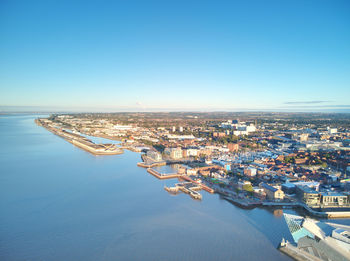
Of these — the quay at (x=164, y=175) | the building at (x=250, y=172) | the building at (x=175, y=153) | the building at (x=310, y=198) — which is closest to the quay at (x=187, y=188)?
the quay at (x=164, y=175)

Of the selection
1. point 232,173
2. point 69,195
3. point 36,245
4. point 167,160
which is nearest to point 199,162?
point 167,160

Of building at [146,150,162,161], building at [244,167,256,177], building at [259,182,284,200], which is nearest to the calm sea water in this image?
building at [259,182,284,200]

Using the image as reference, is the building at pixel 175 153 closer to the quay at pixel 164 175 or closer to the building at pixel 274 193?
the quay at pixel 164 175

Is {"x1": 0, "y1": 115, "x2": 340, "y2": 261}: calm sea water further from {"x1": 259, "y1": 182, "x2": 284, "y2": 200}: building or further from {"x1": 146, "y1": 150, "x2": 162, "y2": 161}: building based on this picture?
{"x1": 146, "y1": 150, "x2": 162, "y2": 161}: building

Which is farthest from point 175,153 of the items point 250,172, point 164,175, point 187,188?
point 187,188

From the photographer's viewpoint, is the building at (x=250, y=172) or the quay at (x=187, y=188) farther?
the building at (x=250, y=172)

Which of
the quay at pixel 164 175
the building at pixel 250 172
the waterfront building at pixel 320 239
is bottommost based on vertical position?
the quay at pixel 164 175

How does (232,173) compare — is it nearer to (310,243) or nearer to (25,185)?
(310,243)

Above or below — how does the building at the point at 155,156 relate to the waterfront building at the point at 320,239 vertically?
below
